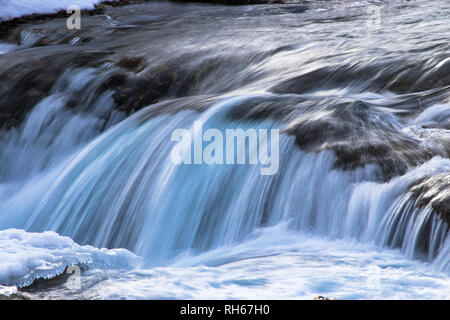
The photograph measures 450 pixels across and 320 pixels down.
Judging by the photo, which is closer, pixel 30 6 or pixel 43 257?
pixel 43 257

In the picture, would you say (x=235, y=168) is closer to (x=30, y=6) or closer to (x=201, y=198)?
(x=201, y=198)

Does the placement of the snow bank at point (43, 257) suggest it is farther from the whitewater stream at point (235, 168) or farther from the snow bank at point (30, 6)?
the snow bank at point (30, 6)

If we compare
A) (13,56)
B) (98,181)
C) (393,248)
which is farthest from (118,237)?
(13,56)

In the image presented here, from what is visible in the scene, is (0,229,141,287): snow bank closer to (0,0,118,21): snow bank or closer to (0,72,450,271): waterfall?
(0,72,450,271): waterfall

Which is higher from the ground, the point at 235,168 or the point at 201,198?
the point at 235,168

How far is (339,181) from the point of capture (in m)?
4.47

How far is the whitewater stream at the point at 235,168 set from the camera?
12.6 ft

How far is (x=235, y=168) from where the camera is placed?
5066 mm

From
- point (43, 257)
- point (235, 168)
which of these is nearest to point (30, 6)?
point (235, 168)

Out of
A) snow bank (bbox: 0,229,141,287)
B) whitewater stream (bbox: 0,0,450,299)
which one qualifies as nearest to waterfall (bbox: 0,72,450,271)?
whitewater stream (bbox: 0,0,450,299)

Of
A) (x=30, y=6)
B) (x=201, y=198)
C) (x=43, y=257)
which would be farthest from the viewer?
(x=30, y=6)

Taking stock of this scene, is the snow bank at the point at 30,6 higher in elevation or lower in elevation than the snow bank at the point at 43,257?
higher

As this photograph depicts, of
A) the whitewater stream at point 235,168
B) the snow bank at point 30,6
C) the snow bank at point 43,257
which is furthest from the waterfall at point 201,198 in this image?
the snow bank at point 30,6
